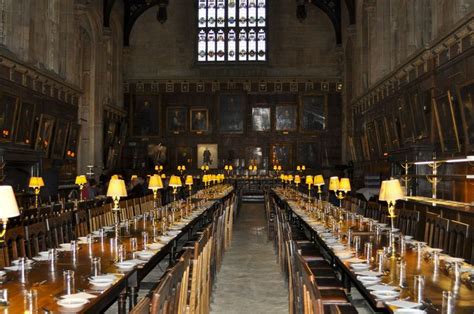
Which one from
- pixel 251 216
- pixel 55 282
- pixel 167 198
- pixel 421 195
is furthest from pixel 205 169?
pixel 55 282

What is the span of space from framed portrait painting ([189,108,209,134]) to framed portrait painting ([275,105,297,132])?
4183mm

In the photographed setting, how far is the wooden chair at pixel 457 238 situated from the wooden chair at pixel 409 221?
5.80 feet

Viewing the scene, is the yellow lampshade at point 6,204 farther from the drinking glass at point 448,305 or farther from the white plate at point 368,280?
the drinking glass at point 448,305

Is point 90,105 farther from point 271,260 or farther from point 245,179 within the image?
point 271,260

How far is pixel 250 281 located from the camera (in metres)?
8.56

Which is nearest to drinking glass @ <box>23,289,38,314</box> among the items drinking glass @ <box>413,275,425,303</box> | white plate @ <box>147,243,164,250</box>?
drinking glass @ <box>413,275,425,303</box>

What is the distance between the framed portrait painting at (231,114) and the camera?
33.4m

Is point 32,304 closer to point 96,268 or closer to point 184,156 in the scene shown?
point 96,268

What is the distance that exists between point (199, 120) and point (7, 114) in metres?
18.0

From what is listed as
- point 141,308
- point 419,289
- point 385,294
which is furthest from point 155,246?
point 141,308

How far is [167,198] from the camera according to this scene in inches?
870

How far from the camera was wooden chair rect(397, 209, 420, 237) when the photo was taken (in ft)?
28.3

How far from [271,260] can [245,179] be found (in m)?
21.1

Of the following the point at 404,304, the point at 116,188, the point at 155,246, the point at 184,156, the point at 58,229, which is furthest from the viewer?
the point at 184,156
